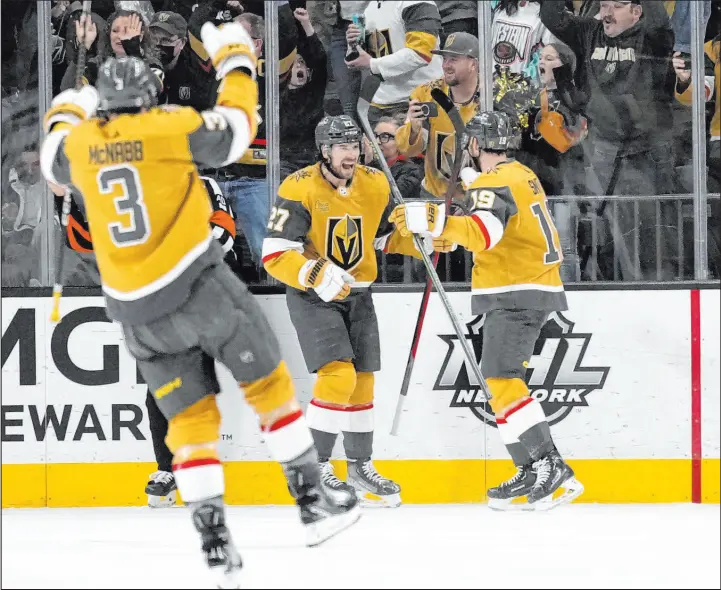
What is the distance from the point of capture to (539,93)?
4.47 m

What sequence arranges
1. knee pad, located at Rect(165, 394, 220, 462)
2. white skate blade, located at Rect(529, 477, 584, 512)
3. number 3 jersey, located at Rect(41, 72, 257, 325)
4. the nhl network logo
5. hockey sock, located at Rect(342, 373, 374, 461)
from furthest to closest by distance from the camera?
the nhl network logo
hockey sock, located at Rect(342, 373, 374, 461)
white skate blade, located at Rect(529, 477, 584, 512)
knee pad, located at Rect(165, 394, 220, 462)
number 3 jersey, located at Rect(41, 72, 257, 325)

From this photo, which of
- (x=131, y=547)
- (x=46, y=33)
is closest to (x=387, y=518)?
(x=131, y=547)

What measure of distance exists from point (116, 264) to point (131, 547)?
3.54 feet

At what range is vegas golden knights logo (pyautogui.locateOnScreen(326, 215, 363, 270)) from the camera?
4.09 metres

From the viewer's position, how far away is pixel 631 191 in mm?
4473

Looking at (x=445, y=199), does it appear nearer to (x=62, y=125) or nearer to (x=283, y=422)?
(x=283, y=422)

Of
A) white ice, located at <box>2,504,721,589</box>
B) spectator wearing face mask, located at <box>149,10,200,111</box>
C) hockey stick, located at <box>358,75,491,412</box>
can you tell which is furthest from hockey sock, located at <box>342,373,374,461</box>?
spectator wearing face mask, located at <box>149,10,200,111</box>

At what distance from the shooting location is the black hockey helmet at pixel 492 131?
4.08m

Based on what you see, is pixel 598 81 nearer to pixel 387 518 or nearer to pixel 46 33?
pixel 387 518

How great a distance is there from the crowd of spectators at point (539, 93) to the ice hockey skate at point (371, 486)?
0.78m

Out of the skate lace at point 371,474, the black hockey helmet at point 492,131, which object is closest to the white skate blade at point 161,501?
the skate lace at point 371,474

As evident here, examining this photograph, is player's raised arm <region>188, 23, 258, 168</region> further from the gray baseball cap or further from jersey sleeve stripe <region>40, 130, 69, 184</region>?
the gray baseball cap

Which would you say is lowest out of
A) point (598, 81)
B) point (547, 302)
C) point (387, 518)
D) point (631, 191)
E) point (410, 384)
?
point (387, 518)

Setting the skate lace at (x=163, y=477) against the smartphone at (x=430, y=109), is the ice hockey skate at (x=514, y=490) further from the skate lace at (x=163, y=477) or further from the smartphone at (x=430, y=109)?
the smartphone at (x=430, y=109)
